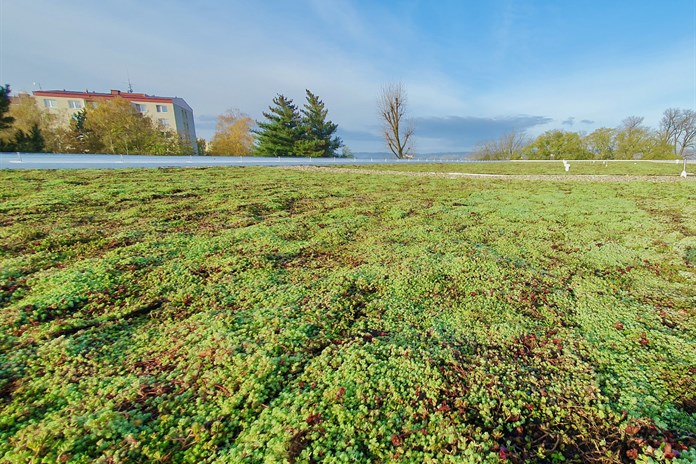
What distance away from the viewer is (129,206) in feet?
19.4

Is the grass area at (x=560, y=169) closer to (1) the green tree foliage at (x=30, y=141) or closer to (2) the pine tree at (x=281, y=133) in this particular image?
(2) the pine tree at (x=281, y=133)

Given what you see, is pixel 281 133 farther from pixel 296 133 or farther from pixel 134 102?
pixel 134 102

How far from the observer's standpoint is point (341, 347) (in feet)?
6.48

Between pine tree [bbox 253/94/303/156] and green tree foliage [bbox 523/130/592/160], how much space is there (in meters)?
34.1

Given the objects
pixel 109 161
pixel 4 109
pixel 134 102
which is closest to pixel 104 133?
pixel 4 109

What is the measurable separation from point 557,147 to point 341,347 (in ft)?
172

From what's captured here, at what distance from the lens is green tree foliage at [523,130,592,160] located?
4128 cm

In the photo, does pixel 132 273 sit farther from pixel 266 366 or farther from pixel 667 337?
pixel 667 337

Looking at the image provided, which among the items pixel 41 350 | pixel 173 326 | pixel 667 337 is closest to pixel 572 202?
pixel 667 337

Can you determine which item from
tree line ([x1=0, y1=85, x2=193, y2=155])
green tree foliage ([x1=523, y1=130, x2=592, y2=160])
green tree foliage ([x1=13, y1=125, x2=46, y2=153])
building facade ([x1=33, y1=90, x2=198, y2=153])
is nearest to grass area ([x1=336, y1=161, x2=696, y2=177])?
tree line ([x1=0, y1=85, x2=193, y2=155])

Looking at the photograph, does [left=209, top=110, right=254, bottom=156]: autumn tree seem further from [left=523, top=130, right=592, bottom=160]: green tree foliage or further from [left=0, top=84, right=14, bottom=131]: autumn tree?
[left=523, top=130, right=592, bottom=160]: green tree foliage

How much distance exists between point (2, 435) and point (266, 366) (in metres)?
1.12

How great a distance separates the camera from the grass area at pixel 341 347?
1.36 meters

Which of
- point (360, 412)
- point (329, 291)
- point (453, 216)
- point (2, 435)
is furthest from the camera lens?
point (453, 216)
